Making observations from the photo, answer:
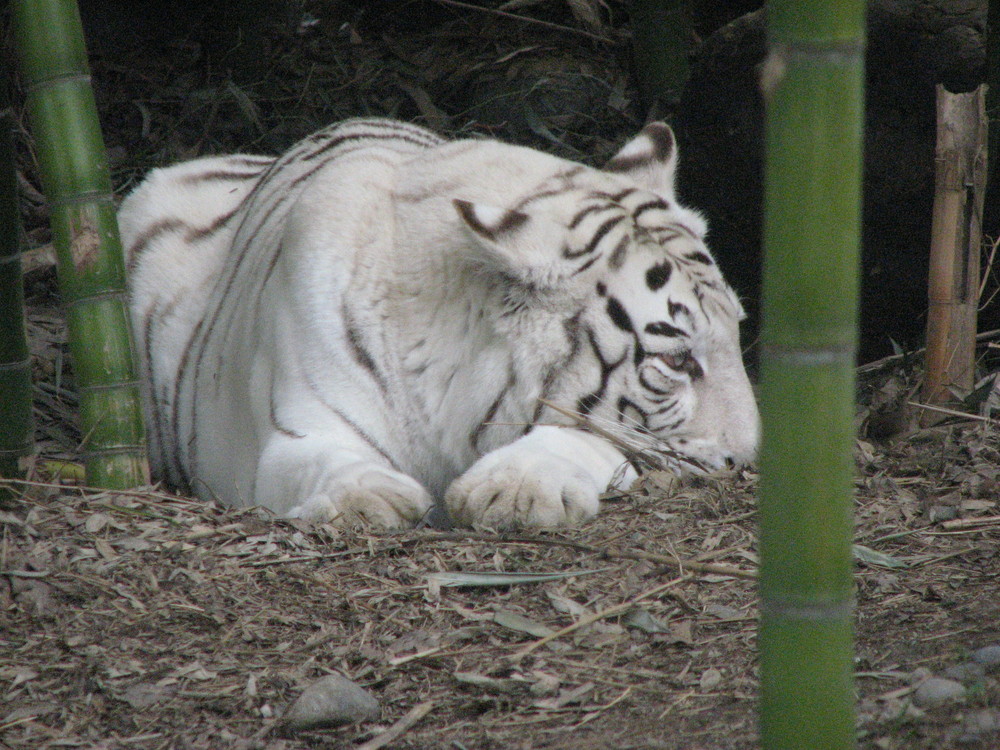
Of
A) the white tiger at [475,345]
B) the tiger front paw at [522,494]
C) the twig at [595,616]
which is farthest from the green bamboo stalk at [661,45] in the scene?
the twig at [595,616]

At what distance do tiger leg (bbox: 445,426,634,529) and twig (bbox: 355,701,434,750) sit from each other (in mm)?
568

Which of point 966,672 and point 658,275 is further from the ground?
point 658,275

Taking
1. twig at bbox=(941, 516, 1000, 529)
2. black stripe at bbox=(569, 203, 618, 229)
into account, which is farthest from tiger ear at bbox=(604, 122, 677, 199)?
twig at bbox=(941, 516, 1000, 529)

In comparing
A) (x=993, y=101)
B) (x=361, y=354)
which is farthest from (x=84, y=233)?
(x=993, y=101)

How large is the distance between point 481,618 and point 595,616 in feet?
0.57

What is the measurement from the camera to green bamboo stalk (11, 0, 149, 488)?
206 cm

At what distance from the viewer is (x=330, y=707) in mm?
1455

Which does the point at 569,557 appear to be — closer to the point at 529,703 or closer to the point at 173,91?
the point at 529,703

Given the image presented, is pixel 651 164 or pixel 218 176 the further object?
pixel 218 176

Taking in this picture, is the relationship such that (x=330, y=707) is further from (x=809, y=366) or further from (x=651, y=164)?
(x=651, y=164)

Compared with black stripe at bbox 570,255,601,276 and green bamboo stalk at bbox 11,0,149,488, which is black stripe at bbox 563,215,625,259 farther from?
green bamboo stalk at bbox 11,0,149,488

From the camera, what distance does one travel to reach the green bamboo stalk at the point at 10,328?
215 cm

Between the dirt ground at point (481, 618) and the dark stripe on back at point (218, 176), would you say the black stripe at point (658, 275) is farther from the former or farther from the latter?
the dark stripe on back at point (218, 176)

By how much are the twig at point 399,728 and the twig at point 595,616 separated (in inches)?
6.0
